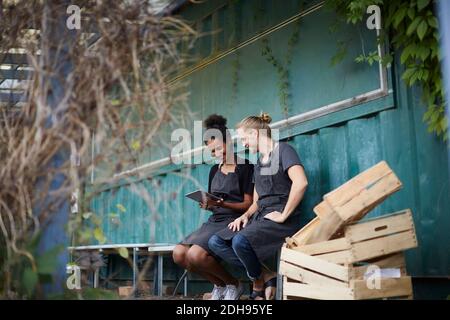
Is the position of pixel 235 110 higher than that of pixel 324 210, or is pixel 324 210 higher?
pixel 235 110

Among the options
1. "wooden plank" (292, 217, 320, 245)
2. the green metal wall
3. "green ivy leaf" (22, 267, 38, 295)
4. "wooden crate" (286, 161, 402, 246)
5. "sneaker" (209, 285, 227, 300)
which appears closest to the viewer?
"green ivy leaf" (22, 267, 38, 295)

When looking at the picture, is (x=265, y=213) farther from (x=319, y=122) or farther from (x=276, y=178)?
(x=319, y=122)

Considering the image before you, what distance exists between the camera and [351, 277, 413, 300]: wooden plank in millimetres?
2881

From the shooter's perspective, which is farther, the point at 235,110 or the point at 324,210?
the point at 235,110

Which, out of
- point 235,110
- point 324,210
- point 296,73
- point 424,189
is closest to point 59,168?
point 324,210

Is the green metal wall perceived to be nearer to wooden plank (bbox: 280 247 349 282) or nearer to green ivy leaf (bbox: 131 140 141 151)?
green ivy leaf (bbox: 131 140 141 151)

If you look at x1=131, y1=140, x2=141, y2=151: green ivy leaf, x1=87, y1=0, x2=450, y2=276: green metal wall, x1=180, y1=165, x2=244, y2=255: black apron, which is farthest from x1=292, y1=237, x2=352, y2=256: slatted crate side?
x1=131, y1=140, x2=141, y2=151: green ivy leaf

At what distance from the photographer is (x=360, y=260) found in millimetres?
2982

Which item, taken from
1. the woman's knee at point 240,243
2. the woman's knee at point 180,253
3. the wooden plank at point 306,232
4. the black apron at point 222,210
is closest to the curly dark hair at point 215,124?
the black apron at point 222,210

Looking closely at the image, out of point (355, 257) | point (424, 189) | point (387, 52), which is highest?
point (387, 52)

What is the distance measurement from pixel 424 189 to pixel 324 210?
0.84 metres

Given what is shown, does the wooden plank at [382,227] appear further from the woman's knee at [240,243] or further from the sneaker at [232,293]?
the sneaker at [232,293]

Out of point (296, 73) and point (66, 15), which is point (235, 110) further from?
point (66, 15)

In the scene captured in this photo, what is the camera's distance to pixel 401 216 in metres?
3.01
